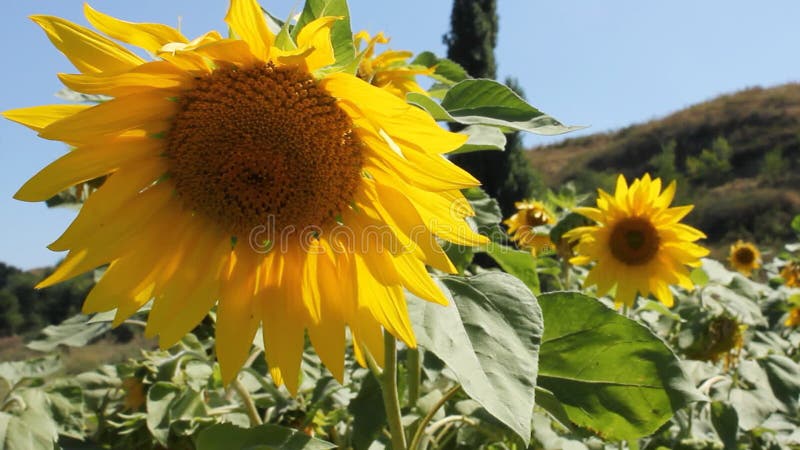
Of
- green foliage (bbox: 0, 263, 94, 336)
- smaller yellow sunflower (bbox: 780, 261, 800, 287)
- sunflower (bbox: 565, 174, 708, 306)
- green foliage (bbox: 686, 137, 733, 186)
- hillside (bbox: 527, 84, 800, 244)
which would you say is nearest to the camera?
sunflower (bbox: 565, 174, 708, 306)

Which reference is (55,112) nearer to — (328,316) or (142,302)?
(142,302)

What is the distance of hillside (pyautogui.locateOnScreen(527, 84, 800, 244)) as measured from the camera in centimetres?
1991

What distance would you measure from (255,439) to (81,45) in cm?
56

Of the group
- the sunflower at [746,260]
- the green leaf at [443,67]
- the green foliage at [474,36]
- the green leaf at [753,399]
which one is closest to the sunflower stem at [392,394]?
the green leaf at [443,67]

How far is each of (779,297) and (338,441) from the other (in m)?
2.28

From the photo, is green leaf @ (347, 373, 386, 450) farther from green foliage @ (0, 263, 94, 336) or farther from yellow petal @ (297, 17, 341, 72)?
green foliage @ (0, 263, 94, 336)

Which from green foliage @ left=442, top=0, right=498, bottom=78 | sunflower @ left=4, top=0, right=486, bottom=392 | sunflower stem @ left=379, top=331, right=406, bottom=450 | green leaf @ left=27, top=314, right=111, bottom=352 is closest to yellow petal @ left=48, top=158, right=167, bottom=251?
sunflower @ left=4, top=0, right=486, bottom=392

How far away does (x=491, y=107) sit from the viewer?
96cm

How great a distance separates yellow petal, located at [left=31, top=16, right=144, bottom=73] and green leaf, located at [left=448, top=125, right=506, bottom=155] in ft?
1.48

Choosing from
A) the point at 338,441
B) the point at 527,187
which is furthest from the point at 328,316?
the point at 527,187

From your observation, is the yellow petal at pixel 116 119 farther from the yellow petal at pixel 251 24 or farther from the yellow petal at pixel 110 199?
the yellow petal at pixel 251 24

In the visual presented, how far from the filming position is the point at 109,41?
803 mm

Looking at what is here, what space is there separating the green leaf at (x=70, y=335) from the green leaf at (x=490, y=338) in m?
1.10

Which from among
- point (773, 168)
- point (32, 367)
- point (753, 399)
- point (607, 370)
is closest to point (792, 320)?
point (753, 399)
